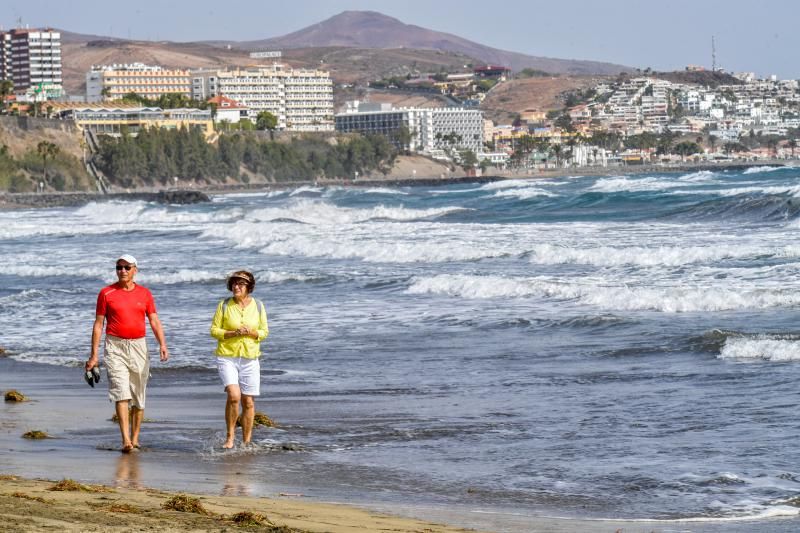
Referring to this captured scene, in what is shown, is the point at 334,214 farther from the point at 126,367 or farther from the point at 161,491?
the point at 161,491

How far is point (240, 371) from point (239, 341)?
0.23 meters

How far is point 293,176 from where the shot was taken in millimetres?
178125

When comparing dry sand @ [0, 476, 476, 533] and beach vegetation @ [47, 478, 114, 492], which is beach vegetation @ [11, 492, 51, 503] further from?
beach vegetation @ [47, 478, 114, 492]

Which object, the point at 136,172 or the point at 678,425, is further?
the point at 136,172

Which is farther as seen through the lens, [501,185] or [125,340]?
[501,185]

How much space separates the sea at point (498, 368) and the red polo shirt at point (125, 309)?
0.98 meters

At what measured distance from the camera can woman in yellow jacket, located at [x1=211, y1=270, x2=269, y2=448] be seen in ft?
33.5

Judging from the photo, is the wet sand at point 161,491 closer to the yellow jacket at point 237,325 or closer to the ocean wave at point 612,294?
the yellow jacket at point 237,325

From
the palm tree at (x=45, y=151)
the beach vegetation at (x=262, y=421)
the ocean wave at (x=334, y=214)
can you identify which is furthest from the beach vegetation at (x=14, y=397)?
the palm tree at (x=45, y=151)

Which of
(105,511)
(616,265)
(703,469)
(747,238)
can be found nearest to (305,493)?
(105,511)

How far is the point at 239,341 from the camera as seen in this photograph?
10.3 meters

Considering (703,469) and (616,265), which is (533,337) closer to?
(703,469)

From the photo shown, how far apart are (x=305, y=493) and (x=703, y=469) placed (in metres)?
2.62

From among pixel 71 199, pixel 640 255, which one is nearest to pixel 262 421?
pixel 640 255
